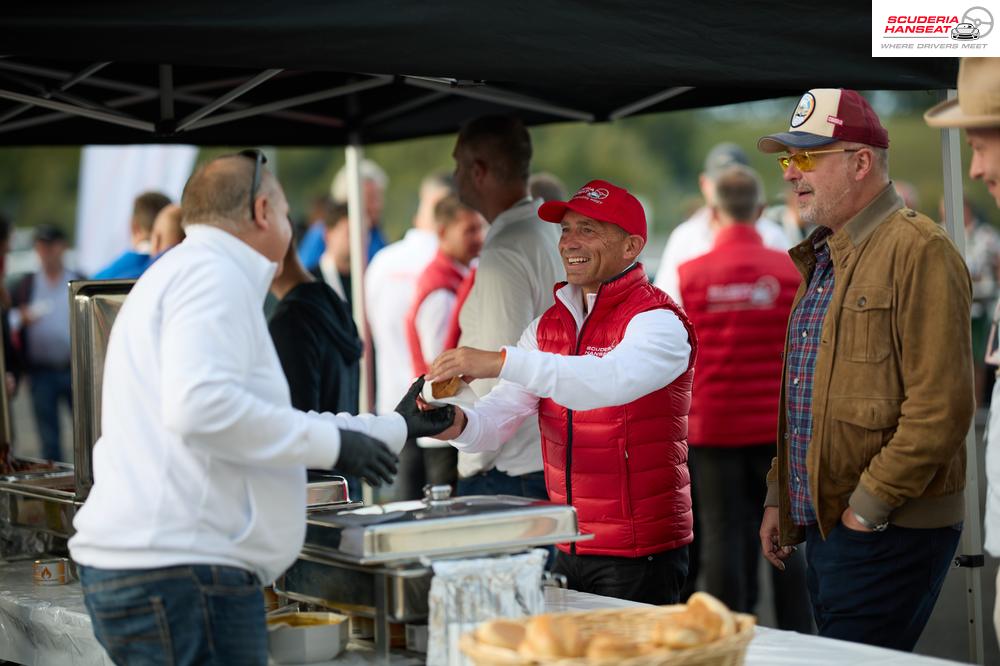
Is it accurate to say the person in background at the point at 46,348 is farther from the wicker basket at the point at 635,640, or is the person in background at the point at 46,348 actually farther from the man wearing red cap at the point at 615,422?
the wicker basket at the point at 635,640

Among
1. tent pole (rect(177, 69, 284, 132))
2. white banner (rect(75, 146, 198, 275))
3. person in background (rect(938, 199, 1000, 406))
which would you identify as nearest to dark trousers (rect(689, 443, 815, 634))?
tent pole (rect(177, 69, 284, 132))

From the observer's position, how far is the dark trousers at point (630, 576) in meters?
3.18

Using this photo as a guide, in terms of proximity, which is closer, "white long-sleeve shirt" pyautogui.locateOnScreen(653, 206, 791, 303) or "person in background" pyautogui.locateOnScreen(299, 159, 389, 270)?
"white long-sleeve shirt" pyautogui.locateOnScreen(653, 206, 791, 303)

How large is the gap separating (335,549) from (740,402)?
9.52ft

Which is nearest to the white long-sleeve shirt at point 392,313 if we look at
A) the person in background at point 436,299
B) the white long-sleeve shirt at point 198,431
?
the person in background at point 436,299

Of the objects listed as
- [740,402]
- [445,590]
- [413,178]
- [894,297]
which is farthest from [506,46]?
[413,178]

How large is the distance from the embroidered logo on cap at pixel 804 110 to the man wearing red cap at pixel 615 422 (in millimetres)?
469

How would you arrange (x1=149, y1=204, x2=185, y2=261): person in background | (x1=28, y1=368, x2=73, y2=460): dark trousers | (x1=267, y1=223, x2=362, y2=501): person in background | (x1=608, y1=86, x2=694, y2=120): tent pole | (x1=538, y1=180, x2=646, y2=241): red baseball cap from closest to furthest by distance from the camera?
1. (x1=538, y1=180, x2=646, y2=241): red baseball cap
2. (x1=267, y1=223, x2=362, y2=501): person in background
3. (x1=608, y1=86, x2=694, y2=120): tent pole
4. (x1=149, y1=204, x2=185, y2=261): person in background
5. (x1=28, y1=368, x2=73, y2=460): dark trousers

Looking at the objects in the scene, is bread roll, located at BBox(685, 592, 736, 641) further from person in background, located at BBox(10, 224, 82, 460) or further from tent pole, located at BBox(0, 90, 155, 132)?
person in background, located at BBox(10, 224, 82, 460)

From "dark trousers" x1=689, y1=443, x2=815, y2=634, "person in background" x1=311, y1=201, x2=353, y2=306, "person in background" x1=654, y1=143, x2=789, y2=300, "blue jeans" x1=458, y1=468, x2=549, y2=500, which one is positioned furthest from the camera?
"person in background" x1=311, y1=201, x2=353, y2=306

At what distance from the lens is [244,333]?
7.15 ft

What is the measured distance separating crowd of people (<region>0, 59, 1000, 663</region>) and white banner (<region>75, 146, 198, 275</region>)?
415 centimetres

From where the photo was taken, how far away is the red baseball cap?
325 centimetres

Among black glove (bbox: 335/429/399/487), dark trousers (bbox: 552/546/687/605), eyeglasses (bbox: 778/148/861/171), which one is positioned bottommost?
dark trousers (bbox: 552/546/687/605)
